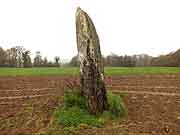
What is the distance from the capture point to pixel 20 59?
69.9 meters

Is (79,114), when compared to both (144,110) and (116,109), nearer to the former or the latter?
(116,109)

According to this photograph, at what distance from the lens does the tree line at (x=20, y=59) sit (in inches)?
2665

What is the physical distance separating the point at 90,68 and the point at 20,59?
60735mm

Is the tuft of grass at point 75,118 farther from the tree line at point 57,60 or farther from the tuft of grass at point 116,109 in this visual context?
the tree line at point 57,60

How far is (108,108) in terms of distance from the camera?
1114 cm

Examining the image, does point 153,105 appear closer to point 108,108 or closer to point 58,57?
point 108,108

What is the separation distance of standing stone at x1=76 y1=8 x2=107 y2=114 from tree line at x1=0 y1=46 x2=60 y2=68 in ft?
184

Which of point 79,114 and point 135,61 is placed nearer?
point 79,114

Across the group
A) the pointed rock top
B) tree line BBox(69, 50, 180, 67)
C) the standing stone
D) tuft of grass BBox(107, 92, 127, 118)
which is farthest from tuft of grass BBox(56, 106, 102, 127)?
tree line BBox(69, 50, 180, 67)

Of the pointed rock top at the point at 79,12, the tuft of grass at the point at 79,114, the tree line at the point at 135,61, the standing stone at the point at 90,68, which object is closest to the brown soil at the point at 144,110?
the tuft of grass at the point at 79,114

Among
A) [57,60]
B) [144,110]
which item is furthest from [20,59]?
[144,110]

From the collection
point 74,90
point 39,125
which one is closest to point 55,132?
point 39,125

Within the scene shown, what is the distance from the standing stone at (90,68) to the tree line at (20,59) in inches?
2203

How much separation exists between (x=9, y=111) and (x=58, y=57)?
5616cm
